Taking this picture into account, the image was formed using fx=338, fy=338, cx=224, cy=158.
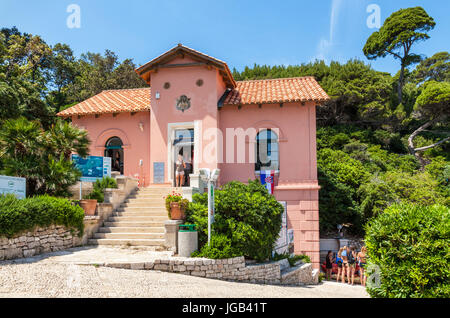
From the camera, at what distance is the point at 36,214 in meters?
8.52

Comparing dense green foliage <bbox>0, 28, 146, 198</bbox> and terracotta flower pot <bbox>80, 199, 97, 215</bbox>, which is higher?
dense green foliage <bbox>0, 28, 146, 198</bbox>

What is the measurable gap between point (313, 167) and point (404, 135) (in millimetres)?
19131

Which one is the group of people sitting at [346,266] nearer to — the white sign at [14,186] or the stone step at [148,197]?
the stone step at [148,197]

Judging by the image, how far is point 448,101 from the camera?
26438 mm

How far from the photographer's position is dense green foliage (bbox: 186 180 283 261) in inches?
349

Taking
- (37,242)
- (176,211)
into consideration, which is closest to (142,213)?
(176,211)

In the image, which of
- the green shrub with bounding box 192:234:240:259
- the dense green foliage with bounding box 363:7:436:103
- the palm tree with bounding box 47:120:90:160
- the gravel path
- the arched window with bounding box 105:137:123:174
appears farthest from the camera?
the dense green foliage with bounding box 363:7:436:103

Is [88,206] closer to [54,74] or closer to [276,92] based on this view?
[276,92]

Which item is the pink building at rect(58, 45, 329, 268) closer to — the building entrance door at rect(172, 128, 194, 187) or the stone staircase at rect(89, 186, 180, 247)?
the building entrance door at rect(172, 128, 194, 187)

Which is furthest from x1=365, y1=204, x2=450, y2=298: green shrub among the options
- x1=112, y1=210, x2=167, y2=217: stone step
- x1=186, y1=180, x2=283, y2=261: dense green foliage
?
x1=112, y1=210, x2=167, y2=217: stone step

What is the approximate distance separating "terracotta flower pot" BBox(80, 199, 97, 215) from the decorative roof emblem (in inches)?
237

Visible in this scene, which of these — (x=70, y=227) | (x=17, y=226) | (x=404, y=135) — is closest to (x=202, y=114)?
(x=70, y=227)

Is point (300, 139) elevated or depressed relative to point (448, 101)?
depressed
